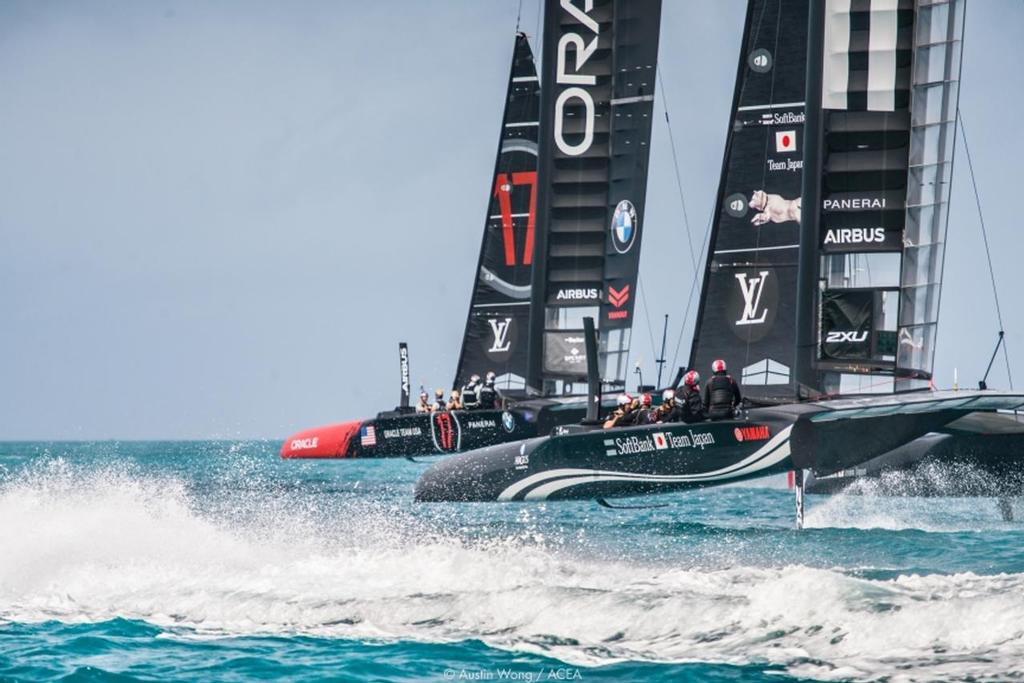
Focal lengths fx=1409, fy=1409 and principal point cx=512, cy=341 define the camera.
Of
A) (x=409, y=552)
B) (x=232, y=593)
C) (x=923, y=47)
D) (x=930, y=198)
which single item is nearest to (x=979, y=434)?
(x=930, y=198)

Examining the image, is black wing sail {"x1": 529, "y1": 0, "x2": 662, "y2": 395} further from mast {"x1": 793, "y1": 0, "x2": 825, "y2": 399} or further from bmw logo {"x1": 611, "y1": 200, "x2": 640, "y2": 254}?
mast {"x1": 793, "y1": 0, "x2": 825, "y2": 399}

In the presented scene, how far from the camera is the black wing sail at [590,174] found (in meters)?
23.5

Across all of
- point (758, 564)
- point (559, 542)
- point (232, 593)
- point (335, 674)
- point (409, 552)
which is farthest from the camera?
point (559, 542)

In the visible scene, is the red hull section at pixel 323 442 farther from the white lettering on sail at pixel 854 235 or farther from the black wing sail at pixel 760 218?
the white lettering on sail at pixel 854 235

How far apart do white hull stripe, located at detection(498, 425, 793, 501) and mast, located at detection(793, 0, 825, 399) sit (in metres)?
1.02

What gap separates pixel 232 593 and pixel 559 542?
15.9ft

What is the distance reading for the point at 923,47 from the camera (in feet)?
50.9

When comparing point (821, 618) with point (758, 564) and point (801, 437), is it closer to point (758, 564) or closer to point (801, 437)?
point (758, 564)

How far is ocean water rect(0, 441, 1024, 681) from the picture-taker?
8.38 m

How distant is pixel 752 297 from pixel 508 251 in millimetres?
12350

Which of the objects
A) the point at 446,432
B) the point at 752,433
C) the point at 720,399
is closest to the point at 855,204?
the point at 720,399

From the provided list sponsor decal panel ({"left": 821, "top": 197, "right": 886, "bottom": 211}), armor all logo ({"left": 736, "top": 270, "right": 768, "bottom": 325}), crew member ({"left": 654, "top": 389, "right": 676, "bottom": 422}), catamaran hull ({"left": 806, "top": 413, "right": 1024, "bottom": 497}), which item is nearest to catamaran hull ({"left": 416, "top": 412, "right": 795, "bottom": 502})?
crew member ({"left": 654, "top": 389, "right": 676, "bottom": 422})

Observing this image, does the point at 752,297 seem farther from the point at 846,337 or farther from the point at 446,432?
the point at 446,432

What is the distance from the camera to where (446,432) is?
88.5ft
